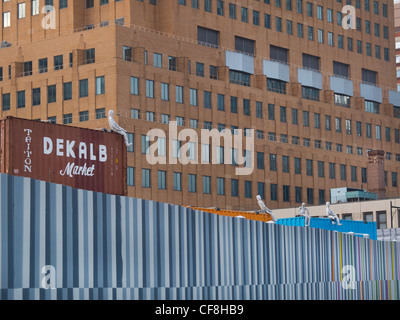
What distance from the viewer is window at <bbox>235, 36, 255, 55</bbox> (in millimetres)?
105363

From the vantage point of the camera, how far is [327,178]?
111m

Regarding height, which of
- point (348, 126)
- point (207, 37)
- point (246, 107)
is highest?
point (207, 37)

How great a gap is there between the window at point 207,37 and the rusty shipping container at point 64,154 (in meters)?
63.4

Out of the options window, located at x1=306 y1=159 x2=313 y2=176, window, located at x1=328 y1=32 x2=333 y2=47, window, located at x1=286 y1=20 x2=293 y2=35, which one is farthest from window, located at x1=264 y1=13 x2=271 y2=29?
window, located at x1=306 y1=159 x2=313 y2=176

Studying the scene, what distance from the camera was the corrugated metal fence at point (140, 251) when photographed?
1809 cm

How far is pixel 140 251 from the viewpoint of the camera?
22.1 metres

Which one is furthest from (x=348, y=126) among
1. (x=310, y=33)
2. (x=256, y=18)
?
(x=256, y=18)

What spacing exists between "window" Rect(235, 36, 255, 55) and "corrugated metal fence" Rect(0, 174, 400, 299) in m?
72.4

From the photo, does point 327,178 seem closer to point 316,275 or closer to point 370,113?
point 370,113

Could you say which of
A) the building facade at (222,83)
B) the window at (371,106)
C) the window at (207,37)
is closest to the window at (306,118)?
the building facade at (222,83)

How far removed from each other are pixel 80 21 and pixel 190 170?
62.5 ft

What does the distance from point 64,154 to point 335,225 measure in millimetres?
20678

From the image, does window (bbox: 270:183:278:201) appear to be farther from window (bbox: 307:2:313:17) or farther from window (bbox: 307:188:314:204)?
window (bbox: 307:2:313:17)

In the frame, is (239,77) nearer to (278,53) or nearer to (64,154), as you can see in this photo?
(278,53)
